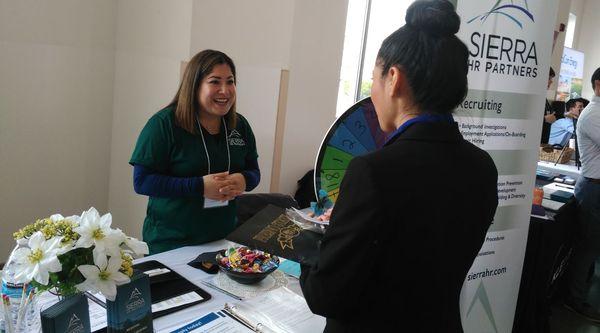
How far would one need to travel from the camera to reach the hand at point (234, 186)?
1.88 meters

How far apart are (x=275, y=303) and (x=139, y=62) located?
2067 millimetres

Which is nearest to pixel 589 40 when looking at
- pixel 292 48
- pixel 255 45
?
pixel 292 48

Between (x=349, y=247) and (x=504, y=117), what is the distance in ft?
4.57

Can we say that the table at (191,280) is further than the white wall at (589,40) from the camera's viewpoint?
No

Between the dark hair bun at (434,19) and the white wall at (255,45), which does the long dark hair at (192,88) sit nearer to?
the white wall at (255,45)

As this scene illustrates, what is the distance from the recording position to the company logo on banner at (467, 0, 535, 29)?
6.10ft

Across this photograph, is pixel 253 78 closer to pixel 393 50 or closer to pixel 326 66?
pixel 326 66

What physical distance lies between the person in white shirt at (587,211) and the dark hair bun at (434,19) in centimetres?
295

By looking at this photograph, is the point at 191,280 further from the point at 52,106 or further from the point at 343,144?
the point at 52,106

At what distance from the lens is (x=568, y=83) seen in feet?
25.1

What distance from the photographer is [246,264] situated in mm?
1594

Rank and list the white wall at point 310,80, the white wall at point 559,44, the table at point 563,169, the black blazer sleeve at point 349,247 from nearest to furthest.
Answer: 1. the black blazer sleeve at point 349,247
2. the white wall at point 310,80
3. the table at point 563,169
4. the white wall at point 559,44

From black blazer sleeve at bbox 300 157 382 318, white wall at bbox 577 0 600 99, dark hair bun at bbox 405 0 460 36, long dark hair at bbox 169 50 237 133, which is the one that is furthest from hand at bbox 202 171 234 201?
white wall at bbox 577 0 600 99

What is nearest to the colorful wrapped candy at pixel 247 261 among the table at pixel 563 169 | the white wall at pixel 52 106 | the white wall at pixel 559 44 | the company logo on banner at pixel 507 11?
the company logo on banner at pixel 507 11
